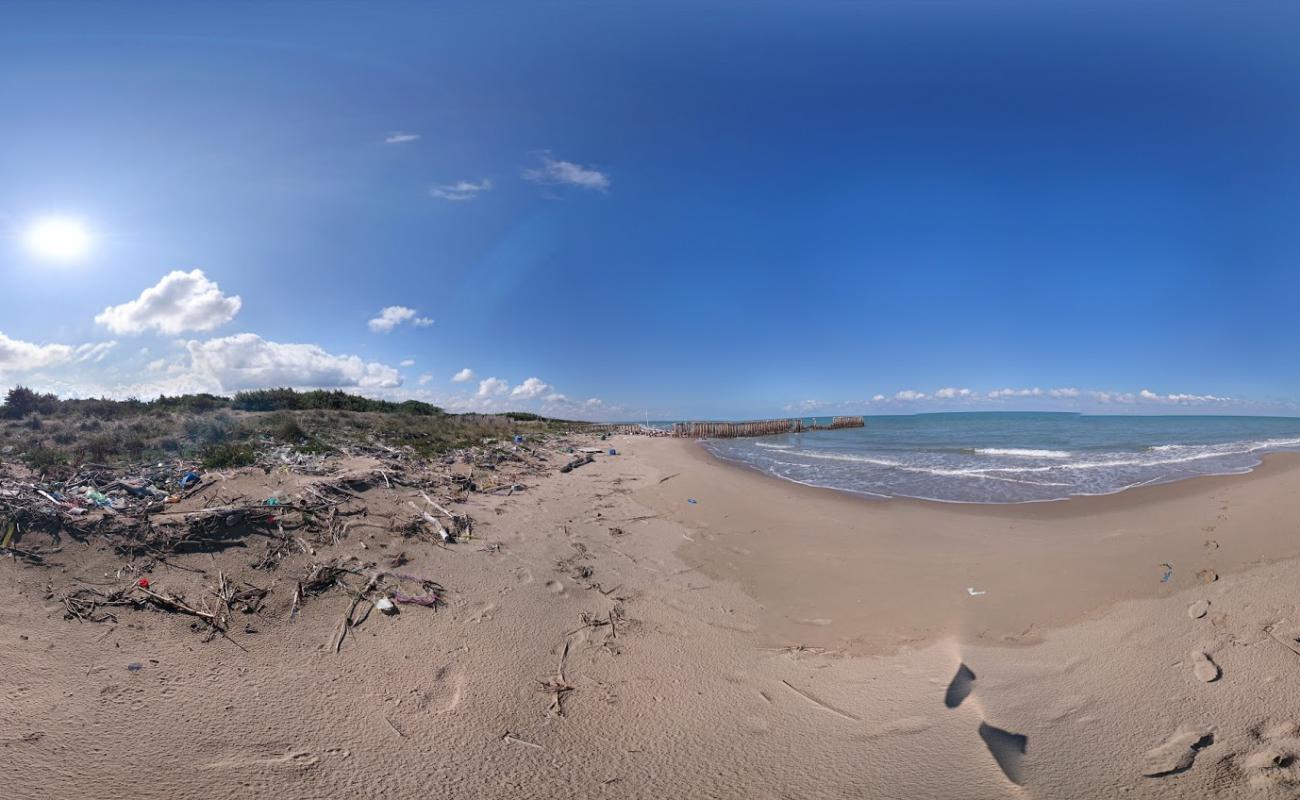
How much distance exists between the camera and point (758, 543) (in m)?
9.11

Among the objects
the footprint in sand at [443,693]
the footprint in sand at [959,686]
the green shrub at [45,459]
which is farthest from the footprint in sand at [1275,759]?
the green shrub at [45,459]

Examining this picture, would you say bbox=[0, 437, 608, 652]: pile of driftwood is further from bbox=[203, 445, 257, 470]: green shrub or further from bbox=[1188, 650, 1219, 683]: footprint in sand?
bbox=[1188, 650, 1219, 683]: footprint in sand

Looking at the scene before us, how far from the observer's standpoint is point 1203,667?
3.83 metres

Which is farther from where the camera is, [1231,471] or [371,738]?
[1231,471]

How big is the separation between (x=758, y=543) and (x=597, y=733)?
5.89 meters

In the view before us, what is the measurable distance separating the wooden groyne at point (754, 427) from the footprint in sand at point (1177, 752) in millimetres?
45903

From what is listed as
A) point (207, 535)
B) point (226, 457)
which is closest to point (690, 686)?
point (207, 535)

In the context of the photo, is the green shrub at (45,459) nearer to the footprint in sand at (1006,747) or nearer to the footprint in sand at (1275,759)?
the footprint in sand at (1006,747)

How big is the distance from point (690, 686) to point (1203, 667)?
3884 millimetres

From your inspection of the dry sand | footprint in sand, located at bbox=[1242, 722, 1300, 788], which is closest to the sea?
the dry sand

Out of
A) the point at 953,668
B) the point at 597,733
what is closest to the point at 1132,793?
the point at 953,668

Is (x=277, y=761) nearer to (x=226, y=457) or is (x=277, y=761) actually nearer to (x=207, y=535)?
(x=207, y=535)

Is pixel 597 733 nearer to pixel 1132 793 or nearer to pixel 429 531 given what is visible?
pixel 1132 793

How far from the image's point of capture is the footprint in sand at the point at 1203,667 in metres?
3.69
